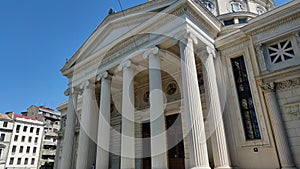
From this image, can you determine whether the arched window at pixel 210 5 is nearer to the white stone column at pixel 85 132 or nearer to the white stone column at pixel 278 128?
the white stone column at pixel 278 128

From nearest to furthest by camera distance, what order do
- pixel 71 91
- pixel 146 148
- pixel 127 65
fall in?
1. pixel 127 65
2. pixel 146 148
3. pixel 71 91

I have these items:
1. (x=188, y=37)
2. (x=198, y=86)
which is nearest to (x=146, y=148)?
(x=198, y=86)

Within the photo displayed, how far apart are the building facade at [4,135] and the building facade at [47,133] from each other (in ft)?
20.2

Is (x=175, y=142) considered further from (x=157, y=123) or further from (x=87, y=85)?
(x=87, y=85)

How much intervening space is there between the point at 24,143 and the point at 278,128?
39.8 metres

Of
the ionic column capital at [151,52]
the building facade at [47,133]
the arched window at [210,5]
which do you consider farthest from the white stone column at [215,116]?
the building facade at [47,133]

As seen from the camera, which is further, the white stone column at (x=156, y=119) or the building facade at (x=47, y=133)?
the building facade at (x=47, y=133)

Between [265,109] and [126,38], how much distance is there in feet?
24.6

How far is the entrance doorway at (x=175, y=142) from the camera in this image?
1128 centimetres

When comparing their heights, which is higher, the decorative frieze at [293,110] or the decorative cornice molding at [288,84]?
the decorative cornice molding at [288,84]

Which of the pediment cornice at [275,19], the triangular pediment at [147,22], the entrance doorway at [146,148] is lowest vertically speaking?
the entrance doorway at [146,148]

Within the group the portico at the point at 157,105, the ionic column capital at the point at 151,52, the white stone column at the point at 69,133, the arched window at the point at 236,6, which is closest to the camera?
the portico at the point at 157,105

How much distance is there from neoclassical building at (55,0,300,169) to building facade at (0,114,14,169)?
28133 mm

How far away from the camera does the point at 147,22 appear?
33.4 ft
